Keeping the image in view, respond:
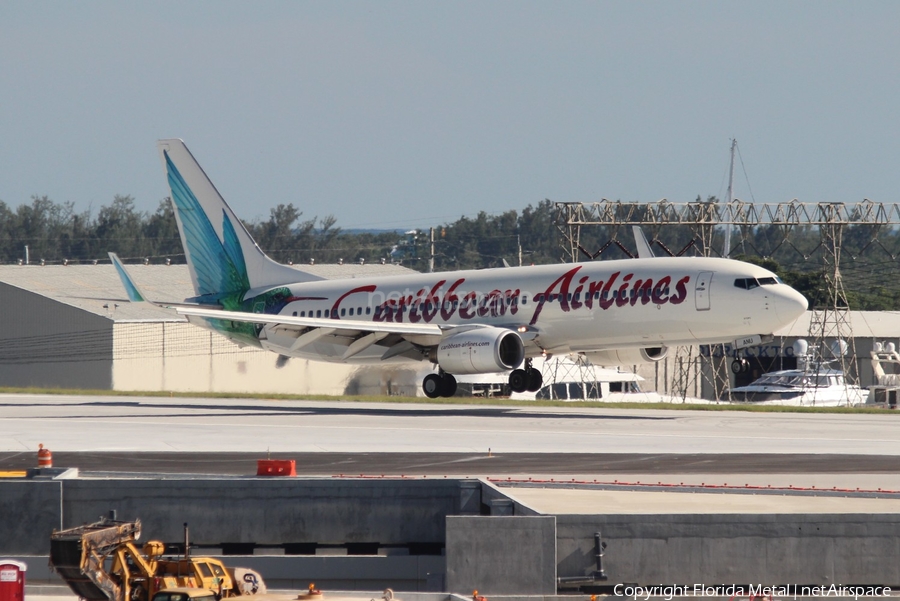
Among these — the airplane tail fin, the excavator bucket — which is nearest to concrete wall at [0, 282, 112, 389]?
the airplane tail fin

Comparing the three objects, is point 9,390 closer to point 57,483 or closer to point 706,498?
point 57,483

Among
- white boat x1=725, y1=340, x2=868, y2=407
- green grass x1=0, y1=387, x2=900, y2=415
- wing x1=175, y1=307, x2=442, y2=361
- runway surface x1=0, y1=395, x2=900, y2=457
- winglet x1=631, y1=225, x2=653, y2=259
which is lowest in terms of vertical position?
white boat x1=725, y1=340, x2=868, y2=407

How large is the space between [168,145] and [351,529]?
111 ft

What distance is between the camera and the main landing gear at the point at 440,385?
42531 millimetres

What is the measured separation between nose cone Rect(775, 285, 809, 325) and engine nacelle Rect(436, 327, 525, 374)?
8358 mm

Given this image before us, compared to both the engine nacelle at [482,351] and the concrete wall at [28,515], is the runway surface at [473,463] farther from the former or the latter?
the engine nacelle at [482,351]

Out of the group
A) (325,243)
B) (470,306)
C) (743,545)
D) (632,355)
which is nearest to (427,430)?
(470,306)

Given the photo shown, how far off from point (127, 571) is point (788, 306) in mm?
27281

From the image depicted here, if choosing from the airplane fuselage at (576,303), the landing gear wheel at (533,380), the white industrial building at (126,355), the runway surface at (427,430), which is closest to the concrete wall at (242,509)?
the runway surface at (427,430)

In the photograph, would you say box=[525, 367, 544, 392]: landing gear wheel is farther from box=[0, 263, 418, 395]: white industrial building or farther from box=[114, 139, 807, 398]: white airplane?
box=[0, 263, 418, 395]: white industrial building

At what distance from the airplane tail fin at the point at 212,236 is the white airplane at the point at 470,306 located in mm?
39

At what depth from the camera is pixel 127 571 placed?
12.7 meters

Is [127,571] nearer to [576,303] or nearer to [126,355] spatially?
[576,303]

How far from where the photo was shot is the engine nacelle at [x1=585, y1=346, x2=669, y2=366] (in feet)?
136
